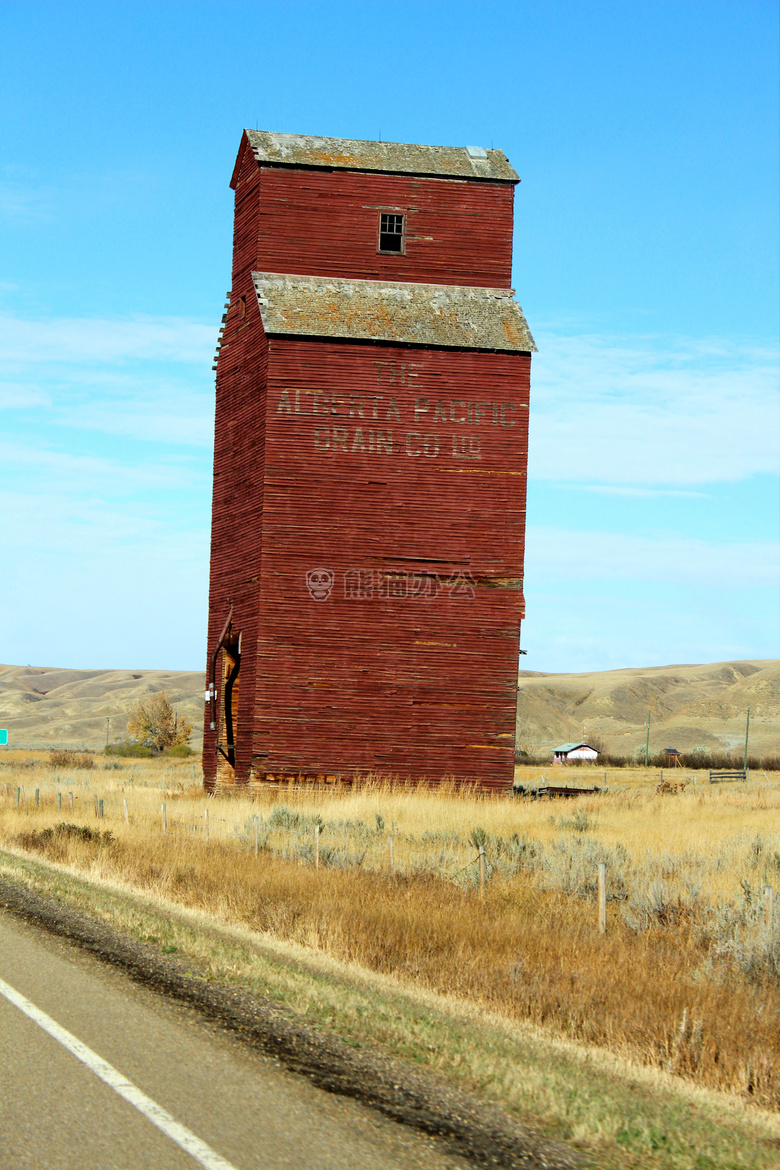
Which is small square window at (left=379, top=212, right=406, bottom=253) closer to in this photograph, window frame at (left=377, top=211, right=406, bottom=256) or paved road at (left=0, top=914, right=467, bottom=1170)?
window frame at (left=377, top=211, right=406, bottom=256)

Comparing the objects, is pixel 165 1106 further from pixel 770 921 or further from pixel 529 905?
pixel 529 905

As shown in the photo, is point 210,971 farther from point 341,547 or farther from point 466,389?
point 466,389

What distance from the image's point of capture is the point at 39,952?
11.7m

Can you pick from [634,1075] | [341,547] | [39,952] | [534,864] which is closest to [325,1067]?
[634,1075]

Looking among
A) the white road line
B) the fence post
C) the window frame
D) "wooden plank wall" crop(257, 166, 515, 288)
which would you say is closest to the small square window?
the window frame

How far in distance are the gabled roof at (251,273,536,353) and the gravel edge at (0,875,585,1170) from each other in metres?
23.3

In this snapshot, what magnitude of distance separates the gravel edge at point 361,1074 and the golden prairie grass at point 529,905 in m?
1.81

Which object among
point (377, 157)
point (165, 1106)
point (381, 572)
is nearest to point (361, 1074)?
point (165, 1106)

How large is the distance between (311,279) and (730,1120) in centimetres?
2953

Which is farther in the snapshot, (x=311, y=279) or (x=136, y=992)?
(x=311, y=279)

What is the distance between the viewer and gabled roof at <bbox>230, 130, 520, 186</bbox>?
113 feet

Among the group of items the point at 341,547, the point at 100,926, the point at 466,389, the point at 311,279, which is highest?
the point at 311,279

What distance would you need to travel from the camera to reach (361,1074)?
7652 mm

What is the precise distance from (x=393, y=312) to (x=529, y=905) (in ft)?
73.0
